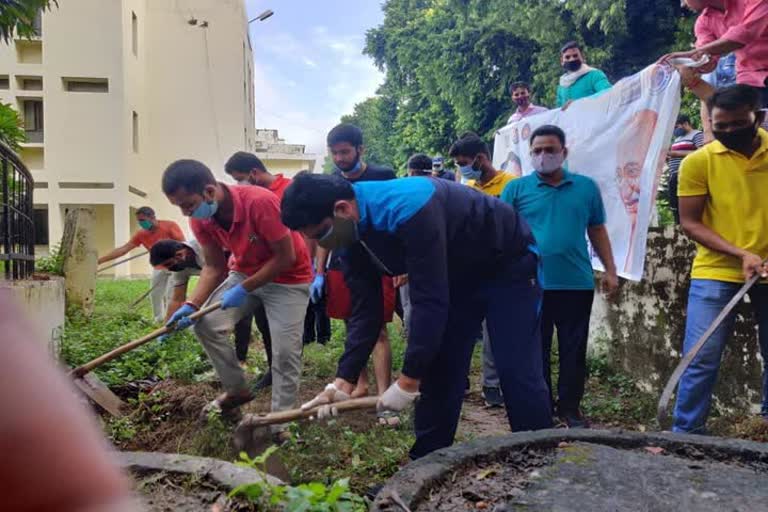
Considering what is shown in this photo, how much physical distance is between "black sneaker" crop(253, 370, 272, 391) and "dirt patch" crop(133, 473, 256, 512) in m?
2.43

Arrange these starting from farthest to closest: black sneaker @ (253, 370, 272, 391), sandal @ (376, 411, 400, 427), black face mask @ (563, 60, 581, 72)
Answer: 1. black face mask @ (563, 60, 581, 72)
2. black sneaker @ (253, 370, 272, 391)
3. sandal @ (376, 411, 400, 427)

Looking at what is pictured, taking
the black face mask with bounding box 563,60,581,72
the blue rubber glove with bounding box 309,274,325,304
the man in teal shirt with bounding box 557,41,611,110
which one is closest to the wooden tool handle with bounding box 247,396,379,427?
the blue rubber glove with bounding box 309,274,325,304

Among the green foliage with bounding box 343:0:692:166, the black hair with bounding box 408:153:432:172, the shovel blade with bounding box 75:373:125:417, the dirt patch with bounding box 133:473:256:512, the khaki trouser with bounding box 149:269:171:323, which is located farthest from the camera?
the green foliage with bounding box 343:0:692:166

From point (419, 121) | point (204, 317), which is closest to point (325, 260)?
point (204, 317)

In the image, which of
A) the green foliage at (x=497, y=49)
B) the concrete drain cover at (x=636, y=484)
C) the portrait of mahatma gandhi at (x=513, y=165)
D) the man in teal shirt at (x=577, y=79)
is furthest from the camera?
the green foliage at (x=497, y=49)

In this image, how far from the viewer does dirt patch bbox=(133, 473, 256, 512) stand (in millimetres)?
1717

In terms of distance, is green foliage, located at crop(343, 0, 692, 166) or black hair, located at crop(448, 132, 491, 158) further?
green foliage, located at crop(343, 0, 692, 166)

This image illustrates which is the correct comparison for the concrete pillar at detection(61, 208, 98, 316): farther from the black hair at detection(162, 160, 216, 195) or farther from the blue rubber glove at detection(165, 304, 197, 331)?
the black hair at detection(162, 160, 216, 195)

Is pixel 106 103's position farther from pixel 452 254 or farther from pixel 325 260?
pixel 452 254

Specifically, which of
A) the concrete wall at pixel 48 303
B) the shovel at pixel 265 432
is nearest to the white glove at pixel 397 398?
the shovel at pixel 265 432

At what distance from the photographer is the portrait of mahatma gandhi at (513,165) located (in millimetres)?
5242

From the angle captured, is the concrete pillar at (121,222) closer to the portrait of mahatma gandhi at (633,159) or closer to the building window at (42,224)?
the building window at (42,224)

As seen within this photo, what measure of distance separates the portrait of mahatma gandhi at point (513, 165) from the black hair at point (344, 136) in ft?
5.90

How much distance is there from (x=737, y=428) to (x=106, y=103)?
16785 millimetres
